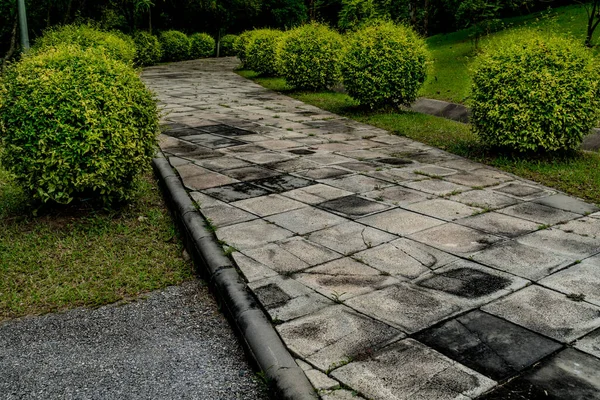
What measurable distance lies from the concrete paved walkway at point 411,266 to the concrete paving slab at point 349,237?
17 mm

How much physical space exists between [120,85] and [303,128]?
4953 millimetres

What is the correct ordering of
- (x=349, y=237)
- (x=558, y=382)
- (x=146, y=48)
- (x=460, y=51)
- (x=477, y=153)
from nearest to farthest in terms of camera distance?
(x=558, y=382), (x=349, y=237), (x=477, y=153), (x=460, y=51), (x=146, y=48)

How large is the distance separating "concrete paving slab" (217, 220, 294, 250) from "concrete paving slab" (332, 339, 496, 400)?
6.09 feet

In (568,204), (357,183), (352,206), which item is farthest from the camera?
(357,183)


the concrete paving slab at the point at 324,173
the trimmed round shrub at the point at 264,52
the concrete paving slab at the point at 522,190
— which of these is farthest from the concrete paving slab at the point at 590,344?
the trimmed round shrub at the point at 264,52

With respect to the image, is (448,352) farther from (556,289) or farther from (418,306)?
(556,289)

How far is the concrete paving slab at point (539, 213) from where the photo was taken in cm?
536

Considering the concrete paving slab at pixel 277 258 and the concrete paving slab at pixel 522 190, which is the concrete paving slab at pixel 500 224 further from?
the concrete paving slab at pixel 277 258

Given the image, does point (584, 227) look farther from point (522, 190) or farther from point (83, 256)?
point (83, 256)

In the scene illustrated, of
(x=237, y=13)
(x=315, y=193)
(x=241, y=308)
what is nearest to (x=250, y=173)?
(x=315, y=193)

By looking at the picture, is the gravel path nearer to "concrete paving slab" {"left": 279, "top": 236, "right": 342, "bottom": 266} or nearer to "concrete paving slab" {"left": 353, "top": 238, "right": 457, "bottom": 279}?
"concrete paving slab" {"left": 279, "top": 236, "right": 342, "bottom": 266}

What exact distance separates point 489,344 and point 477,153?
17.3ft

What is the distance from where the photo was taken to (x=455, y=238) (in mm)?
4875

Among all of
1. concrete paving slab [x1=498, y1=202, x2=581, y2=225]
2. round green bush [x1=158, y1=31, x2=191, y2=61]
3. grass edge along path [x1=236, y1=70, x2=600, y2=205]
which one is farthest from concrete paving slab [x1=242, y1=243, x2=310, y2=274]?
round green bush [x1=158, y1=31, x2=191, y2=61]
